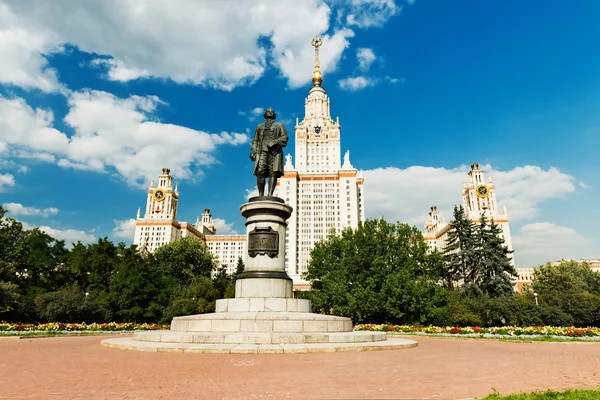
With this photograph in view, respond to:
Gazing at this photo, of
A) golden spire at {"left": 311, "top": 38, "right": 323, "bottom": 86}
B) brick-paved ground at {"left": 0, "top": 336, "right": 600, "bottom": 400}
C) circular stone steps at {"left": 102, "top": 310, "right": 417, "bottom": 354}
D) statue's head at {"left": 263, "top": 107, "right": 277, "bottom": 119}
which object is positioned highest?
golden spire at {"left": 311, "top": 38, "right": 323, "bottom": 86}

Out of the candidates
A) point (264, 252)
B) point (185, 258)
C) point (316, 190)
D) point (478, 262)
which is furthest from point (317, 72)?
point (264, 252)

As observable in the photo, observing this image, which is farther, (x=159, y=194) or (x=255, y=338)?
(x=159, y=194)

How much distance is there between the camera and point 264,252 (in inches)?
621

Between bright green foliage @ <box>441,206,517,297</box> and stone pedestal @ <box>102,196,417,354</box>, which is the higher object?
bright green foliage @ <box>441,206,517,297</box>

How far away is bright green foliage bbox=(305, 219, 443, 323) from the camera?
2767cm

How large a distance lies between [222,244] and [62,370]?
160m

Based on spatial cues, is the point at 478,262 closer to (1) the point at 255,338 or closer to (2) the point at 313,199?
(1) the point at 255,338

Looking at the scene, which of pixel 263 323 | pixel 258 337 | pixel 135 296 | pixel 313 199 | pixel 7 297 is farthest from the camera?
pixel 313 199

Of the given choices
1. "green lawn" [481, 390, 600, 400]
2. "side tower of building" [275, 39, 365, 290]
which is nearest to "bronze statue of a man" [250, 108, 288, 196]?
"green lawn" [481, 390, 600, 400]

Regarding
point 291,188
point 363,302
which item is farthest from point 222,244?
point 363,302

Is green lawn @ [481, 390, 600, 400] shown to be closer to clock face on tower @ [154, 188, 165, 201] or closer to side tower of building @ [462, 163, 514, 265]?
side tower of building @ [462, 163, 514, 265]

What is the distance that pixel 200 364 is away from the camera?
815cm

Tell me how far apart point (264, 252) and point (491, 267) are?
33.9 m

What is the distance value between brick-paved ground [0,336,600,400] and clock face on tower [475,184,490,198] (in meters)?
132
